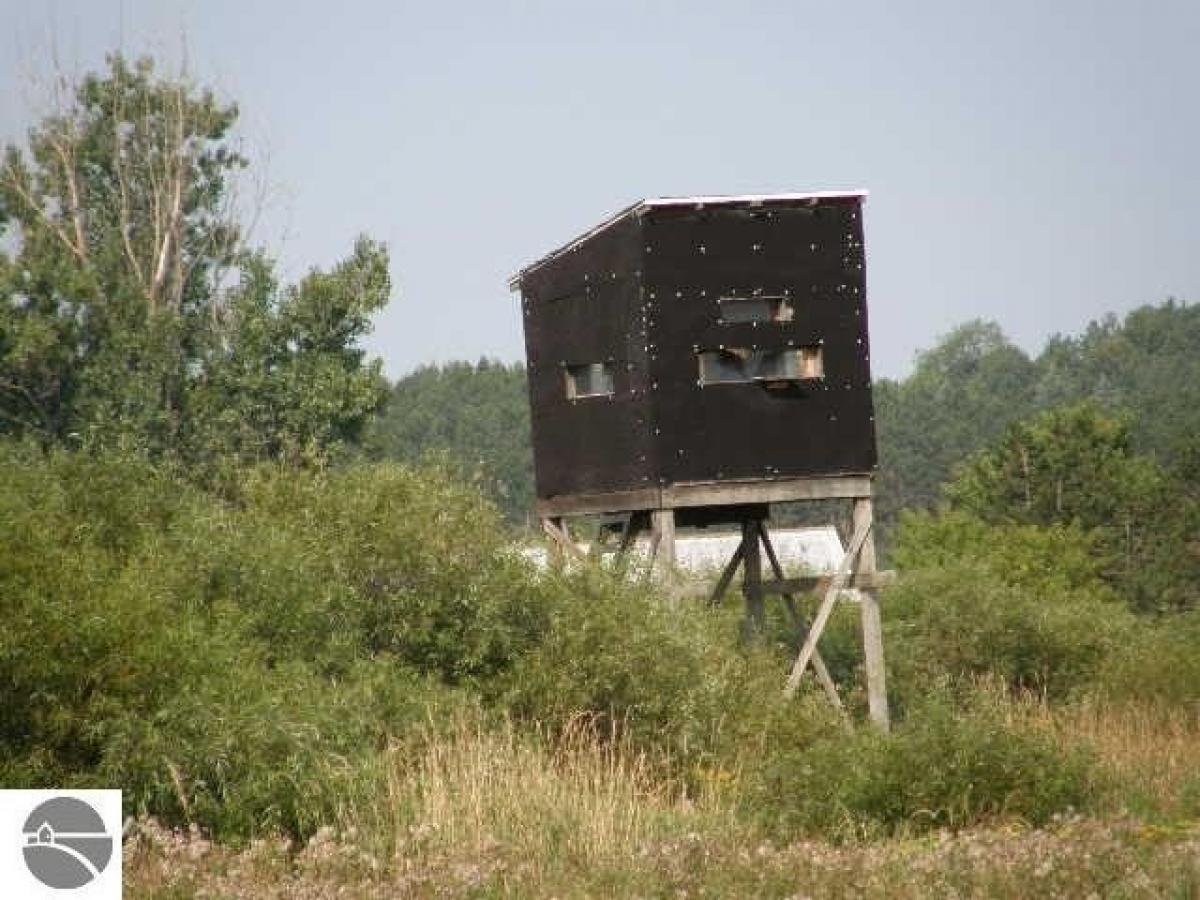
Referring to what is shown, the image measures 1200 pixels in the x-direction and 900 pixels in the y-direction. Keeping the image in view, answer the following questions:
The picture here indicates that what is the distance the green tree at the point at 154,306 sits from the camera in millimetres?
45094

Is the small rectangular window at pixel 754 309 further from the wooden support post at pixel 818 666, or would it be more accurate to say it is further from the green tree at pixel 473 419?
the green tree at pixel 473 419

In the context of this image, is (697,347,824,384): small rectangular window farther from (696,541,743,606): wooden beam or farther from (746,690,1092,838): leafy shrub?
(746,690,1092,838): leafy shrub

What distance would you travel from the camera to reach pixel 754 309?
24.0 m

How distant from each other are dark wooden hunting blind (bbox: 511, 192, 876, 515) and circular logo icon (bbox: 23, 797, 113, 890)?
43.7ft

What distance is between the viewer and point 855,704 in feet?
88.8

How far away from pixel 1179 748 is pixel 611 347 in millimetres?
8048

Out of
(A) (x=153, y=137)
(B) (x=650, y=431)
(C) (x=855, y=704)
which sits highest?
(A) (x=153, y=137)

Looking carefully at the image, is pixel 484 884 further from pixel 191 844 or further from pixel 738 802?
pixel 738 802

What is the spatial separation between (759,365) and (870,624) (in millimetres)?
3173

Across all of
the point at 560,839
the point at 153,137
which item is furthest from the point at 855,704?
the point at 153,137

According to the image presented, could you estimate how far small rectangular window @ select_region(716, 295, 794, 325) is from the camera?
78.2 ft

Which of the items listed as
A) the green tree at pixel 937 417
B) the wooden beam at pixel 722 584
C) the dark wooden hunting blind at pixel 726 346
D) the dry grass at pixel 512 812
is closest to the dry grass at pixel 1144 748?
the dry grass at pixel 512 812

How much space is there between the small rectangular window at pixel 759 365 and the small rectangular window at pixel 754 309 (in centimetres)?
35

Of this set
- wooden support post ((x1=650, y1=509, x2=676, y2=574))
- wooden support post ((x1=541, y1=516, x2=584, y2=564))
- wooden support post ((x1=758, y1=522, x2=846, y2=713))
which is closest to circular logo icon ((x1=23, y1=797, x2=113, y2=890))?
wooden support post ((x1=541, y1=516, x2=584, y2=564))
